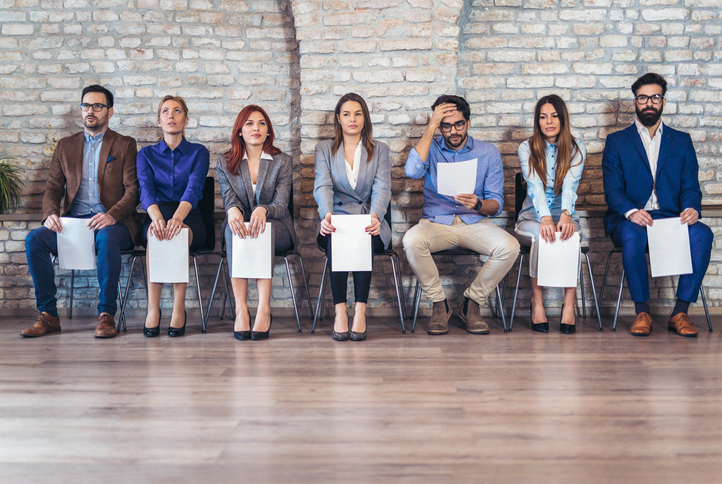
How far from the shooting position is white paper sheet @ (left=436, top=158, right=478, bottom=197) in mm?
3420

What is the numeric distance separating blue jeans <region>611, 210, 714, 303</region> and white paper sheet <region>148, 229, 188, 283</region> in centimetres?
268

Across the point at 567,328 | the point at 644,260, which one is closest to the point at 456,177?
the point at 567,328

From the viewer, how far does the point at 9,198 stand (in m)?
4.03

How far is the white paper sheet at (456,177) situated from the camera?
342cm

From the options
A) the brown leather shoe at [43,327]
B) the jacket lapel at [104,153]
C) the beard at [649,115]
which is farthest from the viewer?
the jacket lapel at [104,153]

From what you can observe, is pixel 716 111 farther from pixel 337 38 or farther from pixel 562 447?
pixel 562 447

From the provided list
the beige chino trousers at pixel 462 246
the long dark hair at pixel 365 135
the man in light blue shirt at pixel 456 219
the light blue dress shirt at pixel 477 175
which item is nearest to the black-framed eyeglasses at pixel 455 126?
the man in light blue shirt at pixel 456 219

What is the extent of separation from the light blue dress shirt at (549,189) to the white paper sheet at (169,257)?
2.16 metres

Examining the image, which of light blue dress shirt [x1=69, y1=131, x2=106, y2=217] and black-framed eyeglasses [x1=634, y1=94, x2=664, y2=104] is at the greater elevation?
black-framed eyeglasses [x1=634, y1=94, x2=664, y2=104]

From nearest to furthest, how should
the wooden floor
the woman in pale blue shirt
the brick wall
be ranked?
the wooden floor
the woman in pale blue shirt
the brick wall

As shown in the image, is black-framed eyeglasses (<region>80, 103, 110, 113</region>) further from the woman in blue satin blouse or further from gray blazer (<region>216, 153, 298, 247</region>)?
gray blazer (<region>216, 153, 298, 247</region>)

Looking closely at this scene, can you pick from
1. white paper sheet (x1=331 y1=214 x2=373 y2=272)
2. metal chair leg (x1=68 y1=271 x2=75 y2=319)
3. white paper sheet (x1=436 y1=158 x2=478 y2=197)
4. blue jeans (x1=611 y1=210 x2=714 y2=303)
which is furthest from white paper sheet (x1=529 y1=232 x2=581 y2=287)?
metal chair leg (x1=68 y1=271 x2=75 y2=319)

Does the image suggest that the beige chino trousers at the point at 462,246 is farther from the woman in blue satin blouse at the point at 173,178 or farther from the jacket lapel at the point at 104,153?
the jacket lapel at the point at 104,153

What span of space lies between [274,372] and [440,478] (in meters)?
1.17
